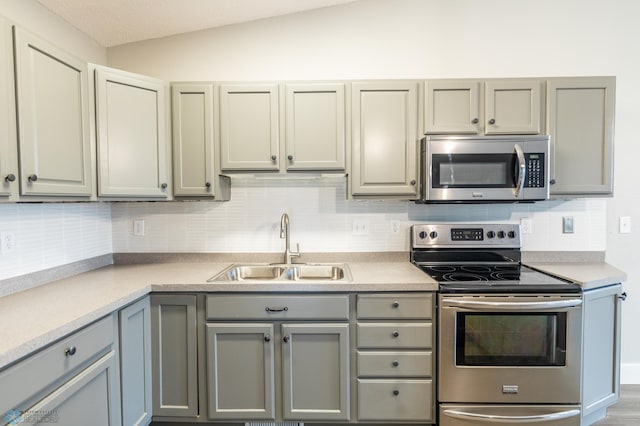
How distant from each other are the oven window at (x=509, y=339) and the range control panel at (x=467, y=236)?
2.08 feet

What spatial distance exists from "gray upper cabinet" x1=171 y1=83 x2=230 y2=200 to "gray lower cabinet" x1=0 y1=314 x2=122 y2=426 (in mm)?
905

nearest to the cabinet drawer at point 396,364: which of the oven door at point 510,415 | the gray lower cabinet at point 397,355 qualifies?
the gray lower cabinet at point 397,355

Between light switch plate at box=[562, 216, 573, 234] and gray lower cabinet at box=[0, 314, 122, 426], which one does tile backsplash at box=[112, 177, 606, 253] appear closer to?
light switch plate at box=[562, 216, 573, 234]

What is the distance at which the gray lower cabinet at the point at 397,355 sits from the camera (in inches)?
71.1

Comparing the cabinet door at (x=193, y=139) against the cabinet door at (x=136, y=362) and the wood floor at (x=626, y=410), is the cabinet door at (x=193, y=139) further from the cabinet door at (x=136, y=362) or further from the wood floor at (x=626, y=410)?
the wood floor at (x=626, y=410)

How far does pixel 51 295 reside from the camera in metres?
1.61

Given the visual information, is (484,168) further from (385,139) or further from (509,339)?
(509,339)

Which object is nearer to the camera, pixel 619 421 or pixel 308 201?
pixel 619 421

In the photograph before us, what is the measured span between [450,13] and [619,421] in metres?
2.91

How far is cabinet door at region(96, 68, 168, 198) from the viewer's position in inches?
72.3

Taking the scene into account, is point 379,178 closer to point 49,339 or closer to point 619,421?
point 49,339

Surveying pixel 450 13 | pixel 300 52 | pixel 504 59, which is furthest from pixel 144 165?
pixel 504 59

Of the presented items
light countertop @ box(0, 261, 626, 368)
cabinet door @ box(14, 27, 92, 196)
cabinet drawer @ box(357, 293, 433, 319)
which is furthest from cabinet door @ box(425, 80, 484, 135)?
cabinet door @ box(14, 27, 92, 196)

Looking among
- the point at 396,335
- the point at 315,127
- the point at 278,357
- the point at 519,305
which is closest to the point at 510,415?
the point at 519,305
